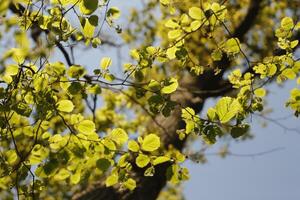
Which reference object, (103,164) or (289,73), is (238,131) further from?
(103,164)

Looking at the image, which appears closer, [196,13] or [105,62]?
[196,13]

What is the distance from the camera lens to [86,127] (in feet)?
6.15

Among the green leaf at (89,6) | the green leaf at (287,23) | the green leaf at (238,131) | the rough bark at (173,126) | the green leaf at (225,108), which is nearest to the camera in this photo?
the green leaf at (89,6)

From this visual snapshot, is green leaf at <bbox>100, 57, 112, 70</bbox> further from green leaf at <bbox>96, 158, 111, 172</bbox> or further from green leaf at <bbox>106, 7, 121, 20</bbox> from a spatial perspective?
green leaf at <bbox>96, 158, 111, 172</bbox>

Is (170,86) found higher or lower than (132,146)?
higher

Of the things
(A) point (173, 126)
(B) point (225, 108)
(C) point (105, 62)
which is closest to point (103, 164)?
(C) point (105, 62)

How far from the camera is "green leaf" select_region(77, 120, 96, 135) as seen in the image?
186 centimetres

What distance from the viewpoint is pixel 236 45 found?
1946 millimetres

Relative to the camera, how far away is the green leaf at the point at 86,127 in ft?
6.12

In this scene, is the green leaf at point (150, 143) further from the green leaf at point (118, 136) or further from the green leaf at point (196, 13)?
the green leaf at point (196, 13)

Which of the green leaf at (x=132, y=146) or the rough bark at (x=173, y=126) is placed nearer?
the green leaf at (x=132, y=146)

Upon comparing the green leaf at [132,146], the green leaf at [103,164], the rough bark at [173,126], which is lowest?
the green leaf at [103,164]

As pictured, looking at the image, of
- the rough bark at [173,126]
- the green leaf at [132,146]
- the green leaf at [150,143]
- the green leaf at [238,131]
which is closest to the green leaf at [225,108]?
the green leaf at [238,131]

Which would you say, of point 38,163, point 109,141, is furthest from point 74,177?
point 109,141
